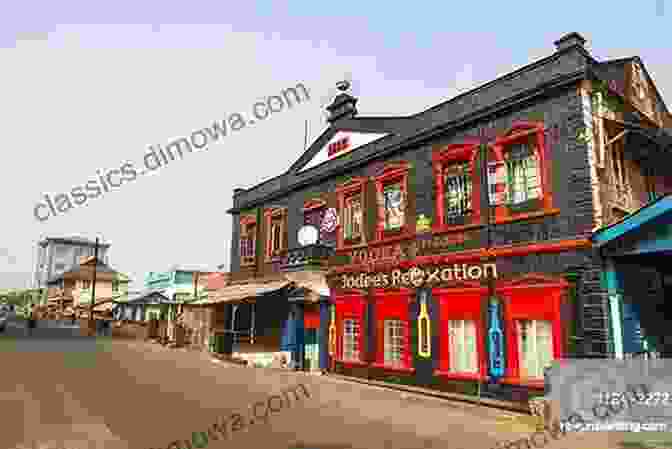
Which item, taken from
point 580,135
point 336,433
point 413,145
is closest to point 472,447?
point 336,433

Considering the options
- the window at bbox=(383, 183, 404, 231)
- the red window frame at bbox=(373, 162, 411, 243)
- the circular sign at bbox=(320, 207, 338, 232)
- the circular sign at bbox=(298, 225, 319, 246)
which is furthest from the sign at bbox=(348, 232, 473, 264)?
the circular sign at bbox=(298, 225, 319, 246)

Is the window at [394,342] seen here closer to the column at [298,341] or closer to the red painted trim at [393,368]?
the red painted trim at [393,368]

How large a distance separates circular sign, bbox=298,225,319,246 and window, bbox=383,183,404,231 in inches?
144

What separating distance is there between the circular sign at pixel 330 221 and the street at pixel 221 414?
17.8ft

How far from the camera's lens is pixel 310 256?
681 inches

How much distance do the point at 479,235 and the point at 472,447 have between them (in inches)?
234

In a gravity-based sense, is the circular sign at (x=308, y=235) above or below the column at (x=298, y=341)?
above

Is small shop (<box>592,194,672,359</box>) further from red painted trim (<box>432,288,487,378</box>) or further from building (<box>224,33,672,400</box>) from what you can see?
red painted trim (<box>432,288,487,378</box>)

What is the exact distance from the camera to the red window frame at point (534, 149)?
36.3 feet

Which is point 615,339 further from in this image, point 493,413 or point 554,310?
point 493,413

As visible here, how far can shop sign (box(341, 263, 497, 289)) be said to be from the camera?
12172 mm

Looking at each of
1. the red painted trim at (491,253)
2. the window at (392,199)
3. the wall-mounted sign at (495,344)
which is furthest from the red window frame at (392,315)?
the wall-mounted sign at (495,344)

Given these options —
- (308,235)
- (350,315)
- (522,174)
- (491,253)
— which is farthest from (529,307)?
(308,235)

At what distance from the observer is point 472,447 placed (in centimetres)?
791
